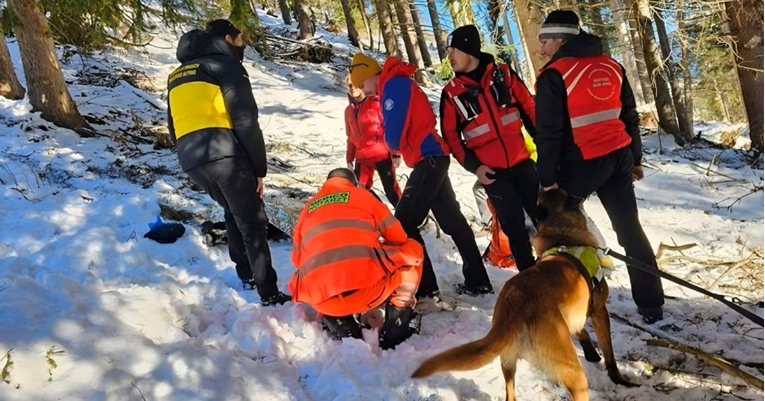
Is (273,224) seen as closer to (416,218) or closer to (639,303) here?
(416,218)

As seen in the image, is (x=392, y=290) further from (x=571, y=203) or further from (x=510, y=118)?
(x=510, y=118)

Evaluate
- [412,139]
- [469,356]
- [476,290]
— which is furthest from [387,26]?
[469,356]

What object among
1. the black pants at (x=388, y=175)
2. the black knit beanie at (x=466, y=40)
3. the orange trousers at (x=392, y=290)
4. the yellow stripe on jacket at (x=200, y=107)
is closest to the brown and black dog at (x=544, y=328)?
the orange trousers at (x=392, y=290)

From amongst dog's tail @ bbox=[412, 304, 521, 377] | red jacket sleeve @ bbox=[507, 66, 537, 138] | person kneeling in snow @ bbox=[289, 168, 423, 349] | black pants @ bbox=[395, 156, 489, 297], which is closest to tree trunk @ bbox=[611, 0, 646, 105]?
red jacket sleeve @ bbox=[507, 66, 537, 138]

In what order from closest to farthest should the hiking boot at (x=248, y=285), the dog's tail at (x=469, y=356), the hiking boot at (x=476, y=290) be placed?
the dog's tail at (x=469, y=356) < the hiking boot at (x=476, y=290) < the hiking boot at (x=248, y=285)

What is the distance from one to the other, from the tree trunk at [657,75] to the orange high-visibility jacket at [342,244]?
882cm

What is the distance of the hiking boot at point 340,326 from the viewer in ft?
11.7

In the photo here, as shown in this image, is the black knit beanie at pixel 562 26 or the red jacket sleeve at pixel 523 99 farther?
the red jacket sleeve at pixel 523 99

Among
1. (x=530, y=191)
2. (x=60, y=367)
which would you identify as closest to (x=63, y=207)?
(x=60, y=367)

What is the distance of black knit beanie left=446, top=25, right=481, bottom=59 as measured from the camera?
3.92 meters

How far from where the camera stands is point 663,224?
6.29 meters

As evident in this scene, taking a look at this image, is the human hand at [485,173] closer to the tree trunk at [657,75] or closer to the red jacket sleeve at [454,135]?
the red jacket sleeve at [454,135]

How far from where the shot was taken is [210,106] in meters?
3.90

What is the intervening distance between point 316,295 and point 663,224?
4.76m
